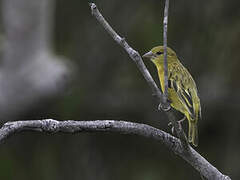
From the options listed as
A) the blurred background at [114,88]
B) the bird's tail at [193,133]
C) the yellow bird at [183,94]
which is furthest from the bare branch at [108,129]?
the blurred background at [114,88]

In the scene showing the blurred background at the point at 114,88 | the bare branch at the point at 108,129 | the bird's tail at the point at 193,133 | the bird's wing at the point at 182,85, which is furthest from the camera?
the blurred background at the point at 114,88

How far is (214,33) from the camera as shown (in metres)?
11.3

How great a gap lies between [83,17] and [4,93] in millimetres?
2474

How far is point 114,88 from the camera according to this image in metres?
11.8

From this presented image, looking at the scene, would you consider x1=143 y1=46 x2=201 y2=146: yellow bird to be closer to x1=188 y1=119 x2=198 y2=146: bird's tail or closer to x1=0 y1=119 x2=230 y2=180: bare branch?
x1=188 y1=119 x2=198 y2=146: bird's tail

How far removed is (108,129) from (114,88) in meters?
8.36

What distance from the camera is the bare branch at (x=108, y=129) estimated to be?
3.32 meters

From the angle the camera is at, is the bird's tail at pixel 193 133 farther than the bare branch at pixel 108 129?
Yes

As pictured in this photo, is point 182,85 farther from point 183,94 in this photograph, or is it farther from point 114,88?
point 114,88

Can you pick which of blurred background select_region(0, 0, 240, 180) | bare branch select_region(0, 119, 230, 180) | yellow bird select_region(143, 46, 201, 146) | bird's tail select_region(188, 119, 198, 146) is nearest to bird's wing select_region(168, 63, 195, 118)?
yellow bird select_region(143, 46, 201, 146)

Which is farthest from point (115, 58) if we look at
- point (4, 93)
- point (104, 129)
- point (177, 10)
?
point (104, 129)

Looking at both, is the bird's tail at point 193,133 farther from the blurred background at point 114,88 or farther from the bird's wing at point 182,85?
the blurred background at point 114,88

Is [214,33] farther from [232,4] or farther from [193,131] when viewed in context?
[193,131]

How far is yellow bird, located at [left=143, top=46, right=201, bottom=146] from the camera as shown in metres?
5.10
